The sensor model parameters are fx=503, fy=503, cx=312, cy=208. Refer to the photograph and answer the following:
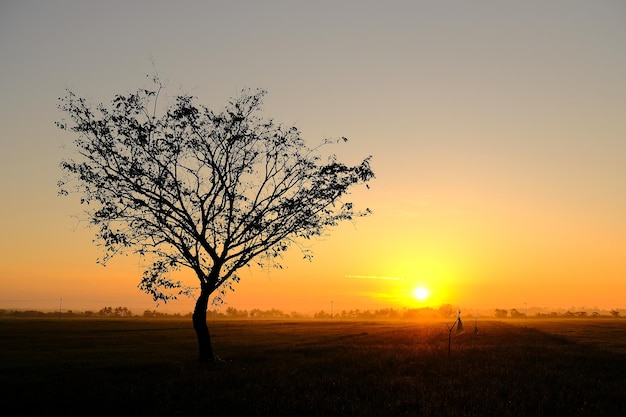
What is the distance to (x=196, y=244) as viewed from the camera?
32.7m

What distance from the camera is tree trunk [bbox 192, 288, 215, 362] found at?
31.9 meters

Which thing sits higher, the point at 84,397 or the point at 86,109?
the point at 86,109

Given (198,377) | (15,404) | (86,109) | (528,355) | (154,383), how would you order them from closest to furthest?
(15,404)
(154,383)
(198,377)
(86,109)
(528,355)

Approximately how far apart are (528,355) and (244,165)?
941 inches

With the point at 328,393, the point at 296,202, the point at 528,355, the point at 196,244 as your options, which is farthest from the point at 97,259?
the point at 528,355

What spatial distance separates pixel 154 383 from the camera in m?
20.5

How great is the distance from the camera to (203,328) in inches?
1276

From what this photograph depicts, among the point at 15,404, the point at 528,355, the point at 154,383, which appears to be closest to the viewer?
the point at 15,404

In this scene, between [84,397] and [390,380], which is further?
[390,380]

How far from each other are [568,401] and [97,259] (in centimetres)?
2659

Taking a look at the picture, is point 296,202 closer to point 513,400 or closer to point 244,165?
point 244,165

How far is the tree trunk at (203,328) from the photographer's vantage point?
105 ft

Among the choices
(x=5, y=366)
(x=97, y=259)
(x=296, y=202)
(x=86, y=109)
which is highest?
(x=86, y=109)

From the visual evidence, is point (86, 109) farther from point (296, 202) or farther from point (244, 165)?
point (296, 202)
